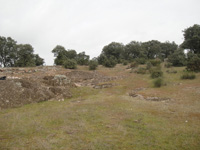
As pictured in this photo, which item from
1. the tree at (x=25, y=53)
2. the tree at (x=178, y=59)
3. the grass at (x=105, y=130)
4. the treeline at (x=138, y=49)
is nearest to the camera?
the grass at (x=105, y=130)

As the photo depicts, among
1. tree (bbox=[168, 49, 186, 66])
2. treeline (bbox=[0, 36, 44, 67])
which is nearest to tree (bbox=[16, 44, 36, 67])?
treeline (bbox=[0, 36, 44, 67])

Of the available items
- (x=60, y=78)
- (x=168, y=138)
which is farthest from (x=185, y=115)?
(x=60, y=78)

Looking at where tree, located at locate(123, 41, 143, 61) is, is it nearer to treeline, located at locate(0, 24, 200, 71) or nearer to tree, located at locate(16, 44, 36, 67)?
treeline, located at locate(0, 24, 200, 71)

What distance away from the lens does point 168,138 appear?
6.35 meters

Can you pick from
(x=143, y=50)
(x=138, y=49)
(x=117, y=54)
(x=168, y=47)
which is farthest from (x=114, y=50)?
(x=168, y=47)

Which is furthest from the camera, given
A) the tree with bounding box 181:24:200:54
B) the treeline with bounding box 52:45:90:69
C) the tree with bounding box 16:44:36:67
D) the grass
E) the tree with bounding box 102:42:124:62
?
the tree with bounding box 102:42:124:62

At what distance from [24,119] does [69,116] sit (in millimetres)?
3181

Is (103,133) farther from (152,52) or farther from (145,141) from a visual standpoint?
(152,52)

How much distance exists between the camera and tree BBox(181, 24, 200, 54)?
134ft

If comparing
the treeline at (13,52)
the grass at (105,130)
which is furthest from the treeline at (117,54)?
the grass at (105,130)

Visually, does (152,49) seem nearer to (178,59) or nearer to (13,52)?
(178,59)

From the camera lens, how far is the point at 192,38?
40844mm

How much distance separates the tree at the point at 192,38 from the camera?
134 ft

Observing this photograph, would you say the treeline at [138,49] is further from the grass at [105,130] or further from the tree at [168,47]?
the grass at [105,130]
